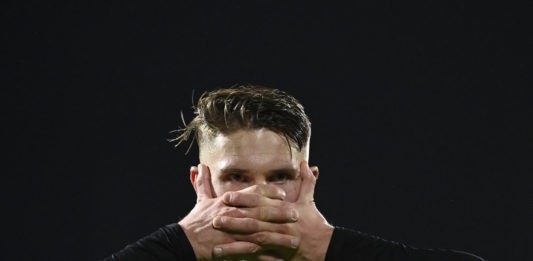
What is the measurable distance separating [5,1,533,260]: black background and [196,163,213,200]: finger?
56 centimetres

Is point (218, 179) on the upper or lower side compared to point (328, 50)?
lower

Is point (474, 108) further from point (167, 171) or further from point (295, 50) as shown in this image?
point (167, 171)

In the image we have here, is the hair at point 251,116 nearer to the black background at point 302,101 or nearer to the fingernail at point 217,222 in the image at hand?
the fingernail at point 217,222

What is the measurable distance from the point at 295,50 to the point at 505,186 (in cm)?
83

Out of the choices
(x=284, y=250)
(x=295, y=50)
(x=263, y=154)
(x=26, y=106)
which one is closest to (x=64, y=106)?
(x=26, y=106)

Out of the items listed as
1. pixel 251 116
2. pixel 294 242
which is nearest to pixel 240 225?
pixel 294 242

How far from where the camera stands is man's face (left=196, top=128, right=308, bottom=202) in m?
1.71

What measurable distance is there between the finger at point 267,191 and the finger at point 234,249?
11 centimetres

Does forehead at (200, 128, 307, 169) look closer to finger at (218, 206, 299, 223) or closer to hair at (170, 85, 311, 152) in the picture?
hair at (170, 85, 311, 152)

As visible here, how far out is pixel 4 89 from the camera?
95.5 inches

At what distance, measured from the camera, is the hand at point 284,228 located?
1580mm

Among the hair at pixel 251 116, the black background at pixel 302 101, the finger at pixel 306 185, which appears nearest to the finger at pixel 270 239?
the finger at pixel 306 185

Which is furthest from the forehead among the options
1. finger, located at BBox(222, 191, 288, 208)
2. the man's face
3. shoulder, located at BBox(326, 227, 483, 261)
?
shoulder, located at BBox(326, 227, 483, 261)

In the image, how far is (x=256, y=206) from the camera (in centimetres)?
159
